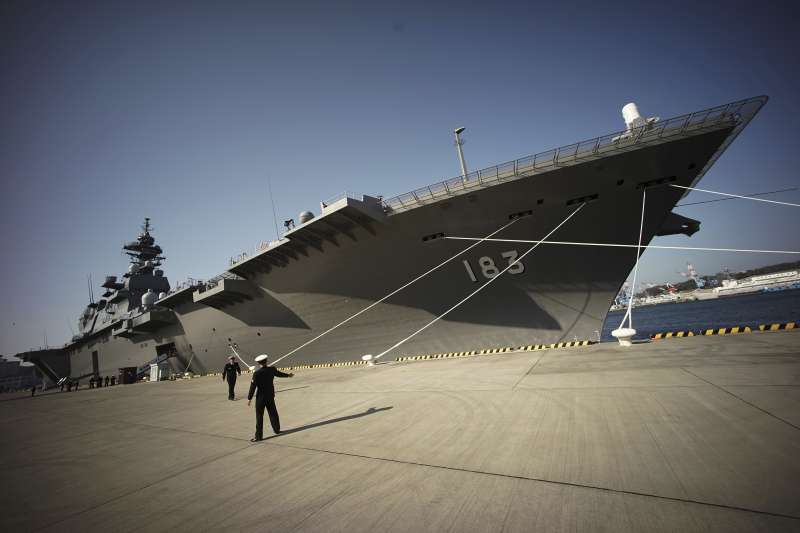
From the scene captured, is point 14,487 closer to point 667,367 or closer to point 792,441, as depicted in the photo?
point 792,441

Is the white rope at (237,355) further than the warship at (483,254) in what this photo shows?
Yes

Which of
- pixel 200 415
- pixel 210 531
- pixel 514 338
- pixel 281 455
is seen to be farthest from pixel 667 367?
pixel 200 415

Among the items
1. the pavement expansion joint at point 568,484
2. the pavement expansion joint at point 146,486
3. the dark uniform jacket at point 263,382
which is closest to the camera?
the pavement expansion joint at point 568,484

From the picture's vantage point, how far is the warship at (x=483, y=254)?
8.51m

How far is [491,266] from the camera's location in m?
10.3

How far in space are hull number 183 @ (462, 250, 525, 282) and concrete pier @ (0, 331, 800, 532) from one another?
436 centimetres

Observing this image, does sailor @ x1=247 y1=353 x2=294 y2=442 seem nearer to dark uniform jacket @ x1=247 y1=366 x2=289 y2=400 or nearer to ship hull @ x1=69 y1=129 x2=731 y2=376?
dark uniform jacket @ x1=247 y1=366 x2=289 y2=400

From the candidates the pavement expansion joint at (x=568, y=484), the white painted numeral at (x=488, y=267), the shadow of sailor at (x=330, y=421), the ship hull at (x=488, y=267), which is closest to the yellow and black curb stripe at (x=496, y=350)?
the ship hull at (x=488, y=267)

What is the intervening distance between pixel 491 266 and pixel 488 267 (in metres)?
0.10

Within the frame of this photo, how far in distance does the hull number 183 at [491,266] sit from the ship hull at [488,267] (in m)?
0.03

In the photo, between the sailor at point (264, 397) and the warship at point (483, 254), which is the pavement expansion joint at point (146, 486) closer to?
the sailor at point (264, 397)

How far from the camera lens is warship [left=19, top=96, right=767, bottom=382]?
8.51 meters

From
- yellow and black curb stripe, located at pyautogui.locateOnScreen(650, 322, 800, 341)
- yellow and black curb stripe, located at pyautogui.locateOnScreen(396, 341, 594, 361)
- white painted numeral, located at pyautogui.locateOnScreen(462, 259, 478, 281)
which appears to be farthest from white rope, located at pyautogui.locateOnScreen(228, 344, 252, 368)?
yellow and black curb stripe, located at pyautogui.locateOnScreen(650, 322, 800, 341)

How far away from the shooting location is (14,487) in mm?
3684
